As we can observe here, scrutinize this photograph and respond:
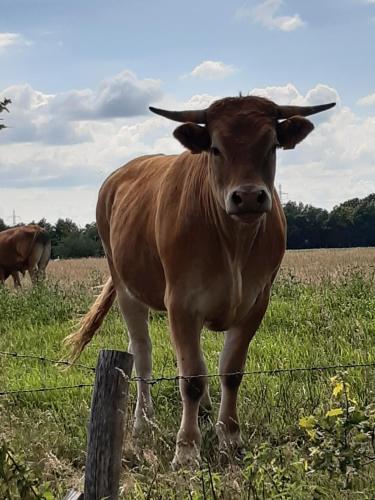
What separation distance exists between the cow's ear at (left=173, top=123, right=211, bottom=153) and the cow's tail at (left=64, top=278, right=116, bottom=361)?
281 cm

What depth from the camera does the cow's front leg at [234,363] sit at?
543 cm

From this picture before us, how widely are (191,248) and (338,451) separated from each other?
7.12 ft

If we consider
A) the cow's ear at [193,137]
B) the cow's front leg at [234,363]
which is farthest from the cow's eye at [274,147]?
the cow's front leg at [234,363]

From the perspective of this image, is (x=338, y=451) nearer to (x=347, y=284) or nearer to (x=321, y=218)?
(x=347, y=284)

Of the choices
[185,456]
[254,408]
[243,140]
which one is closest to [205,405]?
[254,408]

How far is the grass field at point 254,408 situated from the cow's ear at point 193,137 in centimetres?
167

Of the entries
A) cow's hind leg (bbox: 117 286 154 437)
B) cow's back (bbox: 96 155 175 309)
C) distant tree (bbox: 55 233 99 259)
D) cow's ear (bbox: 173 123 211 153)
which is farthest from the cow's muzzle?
distant tree (bbox: 55 233 99 259)

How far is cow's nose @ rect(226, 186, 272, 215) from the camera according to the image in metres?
4.44

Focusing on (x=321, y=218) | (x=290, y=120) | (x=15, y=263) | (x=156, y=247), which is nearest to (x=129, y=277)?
(x=156, y=247)

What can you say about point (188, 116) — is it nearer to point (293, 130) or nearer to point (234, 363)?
point (293, 130)

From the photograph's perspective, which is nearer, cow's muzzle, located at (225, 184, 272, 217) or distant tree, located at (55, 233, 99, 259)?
cow's muzzle, located at (225, 184, 272, 217)

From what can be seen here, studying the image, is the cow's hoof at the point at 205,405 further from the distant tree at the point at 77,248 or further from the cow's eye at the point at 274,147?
the distant tree at the point at 77,248

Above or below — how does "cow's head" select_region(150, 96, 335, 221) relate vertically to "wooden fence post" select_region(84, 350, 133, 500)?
above

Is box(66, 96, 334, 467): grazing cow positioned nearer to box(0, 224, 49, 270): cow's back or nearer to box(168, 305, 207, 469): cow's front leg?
box(168, 305, 207, 469): cow's front leg
